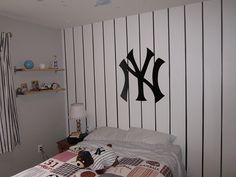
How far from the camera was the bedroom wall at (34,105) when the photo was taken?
283cm

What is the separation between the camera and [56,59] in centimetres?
343

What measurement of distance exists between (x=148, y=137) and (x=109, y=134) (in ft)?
1.85

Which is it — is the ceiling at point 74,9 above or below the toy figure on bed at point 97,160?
above

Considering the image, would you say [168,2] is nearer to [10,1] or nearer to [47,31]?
[10,1]

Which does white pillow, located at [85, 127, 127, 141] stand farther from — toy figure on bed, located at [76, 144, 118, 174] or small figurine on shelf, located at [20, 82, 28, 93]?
small figurine on shelf, located at [20, 82, 28, 93]

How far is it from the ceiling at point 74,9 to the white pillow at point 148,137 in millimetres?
1571

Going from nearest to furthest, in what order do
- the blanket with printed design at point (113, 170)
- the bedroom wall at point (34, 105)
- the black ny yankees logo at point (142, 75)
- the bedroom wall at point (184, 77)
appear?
the blanket with printed design at point (113, 170)
the bedroom wall at point (184, 77)
the black ny yankees logo at point (142, 75)
the bedroom wall at point (34, 105)

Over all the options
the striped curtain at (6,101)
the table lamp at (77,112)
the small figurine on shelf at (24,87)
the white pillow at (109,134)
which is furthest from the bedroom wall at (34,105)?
the white pillow at (109,134)

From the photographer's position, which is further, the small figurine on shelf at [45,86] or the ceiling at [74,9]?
the small figurine on shelf at [45,86]

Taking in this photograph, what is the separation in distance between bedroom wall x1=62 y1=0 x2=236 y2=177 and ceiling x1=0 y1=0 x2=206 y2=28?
0.70 feet

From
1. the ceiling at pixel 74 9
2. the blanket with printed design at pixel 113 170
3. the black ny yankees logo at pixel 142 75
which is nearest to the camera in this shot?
Answer: the blanket with printed design at pixel 113 170

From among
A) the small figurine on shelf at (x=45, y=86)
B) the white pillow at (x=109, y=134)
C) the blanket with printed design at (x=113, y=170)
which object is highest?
the small figurine on shelf at (x=45, y=86)

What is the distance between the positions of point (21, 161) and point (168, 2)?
286 cm

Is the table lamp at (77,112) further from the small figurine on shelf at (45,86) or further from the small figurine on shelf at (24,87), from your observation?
the small figurine on shelf at (24,87)
